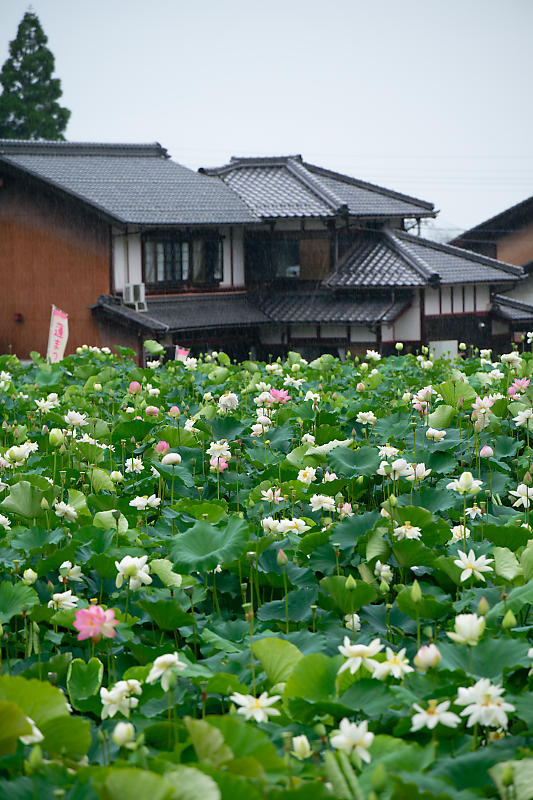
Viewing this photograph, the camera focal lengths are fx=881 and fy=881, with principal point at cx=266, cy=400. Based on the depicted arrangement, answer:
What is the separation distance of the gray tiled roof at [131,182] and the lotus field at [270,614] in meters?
12.9

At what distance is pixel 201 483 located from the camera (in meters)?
3.77

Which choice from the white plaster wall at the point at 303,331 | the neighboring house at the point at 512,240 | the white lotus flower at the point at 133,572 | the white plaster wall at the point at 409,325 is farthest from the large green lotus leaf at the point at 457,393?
the neighboring house at the point at 512,240

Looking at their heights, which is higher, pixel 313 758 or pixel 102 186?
pixel 102 186

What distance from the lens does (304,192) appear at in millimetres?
19234

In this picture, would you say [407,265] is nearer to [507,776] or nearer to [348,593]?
[348,593]

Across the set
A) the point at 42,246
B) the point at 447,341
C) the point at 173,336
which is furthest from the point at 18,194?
the point at 447,341

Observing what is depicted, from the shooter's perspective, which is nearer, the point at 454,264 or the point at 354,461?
the point at 354,461

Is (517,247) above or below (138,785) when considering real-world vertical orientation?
above

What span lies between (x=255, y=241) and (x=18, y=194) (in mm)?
5007

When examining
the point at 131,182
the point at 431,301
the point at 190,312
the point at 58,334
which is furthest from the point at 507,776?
the point at 131,182

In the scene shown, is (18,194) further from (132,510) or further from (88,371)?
(132,510)

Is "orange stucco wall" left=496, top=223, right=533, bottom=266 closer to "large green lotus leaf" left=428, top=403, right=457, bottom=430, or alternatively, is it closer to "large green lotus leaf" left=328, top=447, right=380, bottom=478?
"large green lotus leaf" left=428, top=403, right=457, bottom=430

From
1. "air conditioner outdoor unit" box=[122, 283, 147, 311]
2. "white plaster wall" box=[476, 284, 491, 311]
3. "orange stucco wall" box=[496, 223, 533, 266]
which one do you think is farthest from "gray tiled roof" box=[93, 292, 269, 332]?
"orange stucco wall" box=[496, 223, 533, 266]

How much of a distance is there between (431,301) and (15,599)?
16.5 m
